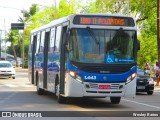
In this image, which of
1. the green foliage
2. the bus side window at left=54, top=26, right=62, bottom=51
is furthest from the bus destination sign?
the green foliage

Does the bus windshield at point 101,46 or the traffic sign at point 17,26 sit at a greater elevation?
the traffic sign at point 17,26

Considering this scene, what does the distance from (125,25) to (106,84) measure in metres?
2.13

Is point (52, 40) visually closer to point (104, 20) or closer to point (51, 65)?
point (51, 65)

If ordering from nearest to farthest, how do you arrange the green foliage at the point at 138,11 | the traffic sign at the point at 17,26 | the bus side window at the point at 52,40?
the bus side window at the point at 52,40, the green foliage at the point at 138,11, the traffic sign at the point at 17,26

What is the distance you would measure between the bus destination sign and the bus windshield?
0.27 metres

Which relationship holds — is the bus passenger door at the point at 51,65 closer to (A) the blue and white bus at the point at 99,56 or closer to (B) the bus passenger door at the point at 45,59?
(B) the bus passenger door at the point at 45,59

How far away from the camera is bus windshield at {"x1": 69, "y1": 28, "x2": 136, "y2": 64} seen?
19281mm

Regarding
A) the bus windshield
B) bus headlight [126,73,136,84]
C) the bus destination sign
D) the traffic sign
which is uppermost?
the traffic sign

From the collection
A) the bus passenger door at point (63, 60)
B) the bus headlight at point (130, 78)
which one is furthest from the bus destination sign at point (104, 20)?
the bus headlight at point (130, 78)

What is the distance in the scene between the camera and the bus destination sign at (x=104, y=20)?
19672mm

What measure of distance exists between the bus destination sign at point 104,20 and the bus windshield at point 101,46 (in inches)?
10.6

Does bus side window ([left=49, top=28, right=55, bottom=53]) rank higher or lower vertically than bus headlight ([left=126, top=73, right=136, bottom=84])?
higher

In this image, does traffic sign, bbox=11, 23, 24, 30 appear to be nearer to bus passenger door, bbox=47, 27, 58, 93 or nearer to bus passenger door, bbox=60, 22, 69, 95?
bus passenger door, bbox=47, 27, 58, 93

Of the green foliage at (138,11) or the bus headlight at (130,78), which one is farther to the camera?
the green foliage at (138,11)
